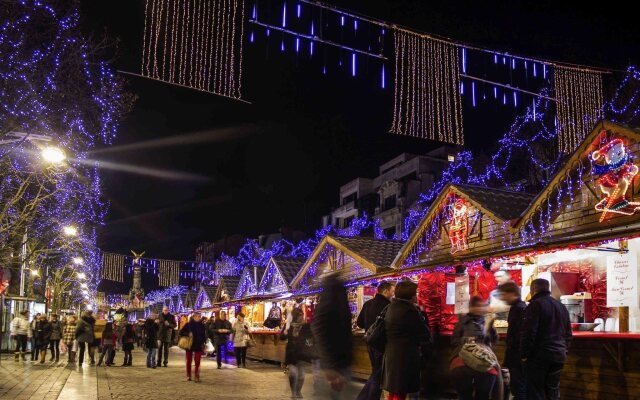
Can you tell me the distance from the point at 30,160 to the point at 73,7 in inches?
243

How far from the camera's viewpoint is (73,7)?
14.5 metres

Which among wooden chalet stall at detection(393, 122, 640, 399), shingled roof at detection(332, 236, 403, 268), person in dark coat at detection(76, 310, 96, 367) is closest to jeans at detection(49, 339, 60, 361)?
person in dark coat at detection(76, 310, 96, 367)

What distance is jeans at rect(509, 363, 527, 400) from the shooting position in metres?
7.43

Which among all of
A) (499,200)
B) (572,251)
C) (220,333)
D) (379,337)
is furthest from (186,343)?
(379,337)

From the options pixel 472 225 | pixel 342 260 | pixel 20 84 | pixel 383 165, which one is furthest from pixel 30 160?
pixel 383 165

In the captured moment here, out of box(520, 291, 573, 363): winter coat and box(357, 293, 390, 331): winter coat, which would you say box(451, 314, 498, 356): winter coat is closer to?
box(520, 291, 573, 363): winter coat

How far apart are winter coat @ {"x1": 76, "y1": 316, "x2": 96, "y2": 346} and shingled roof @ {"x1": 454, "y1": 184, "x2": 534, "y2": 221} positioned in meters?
12.4

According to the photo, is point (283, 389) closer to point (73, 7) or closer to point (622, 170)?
point (622, 170)

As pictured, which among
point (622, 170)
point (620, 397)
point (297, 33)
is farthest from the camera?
point (297, 33)

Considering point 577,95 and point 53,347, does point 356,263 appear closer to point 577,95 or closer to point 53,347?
point 577,95

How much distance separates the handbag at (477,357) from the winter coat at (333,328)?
1.77m

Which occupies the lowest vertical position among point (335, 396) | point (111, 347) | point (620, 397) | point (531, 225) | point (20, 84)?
point (111, 347)

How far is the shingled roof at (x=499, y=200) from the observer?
14.6 m

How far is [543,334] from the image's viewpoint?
689 cm
